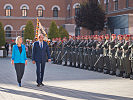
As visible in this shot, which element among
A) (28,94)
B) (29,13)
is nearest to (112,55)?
(28,94)

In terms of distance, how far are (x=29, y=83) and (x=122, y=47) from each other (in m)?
4.77

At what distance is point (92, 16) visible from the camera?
172ft

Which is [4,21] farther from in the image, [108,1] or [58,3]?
[108,1]

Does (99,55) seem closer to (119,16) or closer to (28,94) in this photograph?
(28,94)

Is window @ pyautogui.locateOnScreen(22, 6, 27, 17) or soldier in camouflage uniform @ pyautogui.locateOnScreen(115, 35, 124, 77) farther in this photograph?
window @ pyautogui.locateOnScreen(22, 6, 27, 17)

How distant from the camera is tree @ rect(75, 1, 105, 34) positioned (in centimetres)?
5212

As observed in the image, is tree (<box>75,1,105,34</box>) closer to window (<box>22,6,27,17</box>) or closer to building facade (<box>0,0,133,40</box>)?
building facade (<box>0,0,133,40</box>)

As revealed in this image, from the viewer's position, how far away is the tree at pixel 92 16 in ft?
171

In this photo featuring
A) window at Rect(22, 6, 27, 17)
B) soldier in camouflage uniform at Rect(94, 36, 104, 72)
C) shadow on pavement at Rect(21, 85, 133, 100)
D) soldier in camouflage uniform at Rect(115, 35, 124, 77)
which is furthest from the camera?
window at Rect(22, 6, 27, 17)

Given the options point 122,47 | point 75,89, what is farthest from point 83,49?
point 75,89

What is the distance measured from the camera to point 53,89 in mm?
13805

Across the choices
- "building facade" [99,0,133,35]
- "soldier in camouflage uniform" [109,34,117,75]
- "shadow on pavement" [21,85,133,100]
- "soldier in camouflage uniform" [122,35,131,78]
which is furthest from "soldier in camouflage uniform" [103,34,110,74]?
"building facade" [99,0,133,35]

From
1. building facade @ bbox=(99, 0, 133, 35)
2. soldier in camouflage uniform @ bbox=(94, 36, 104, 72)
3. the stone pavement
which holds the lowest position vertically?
the stone pavement

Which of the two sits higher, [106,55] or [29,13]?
[29,13]
